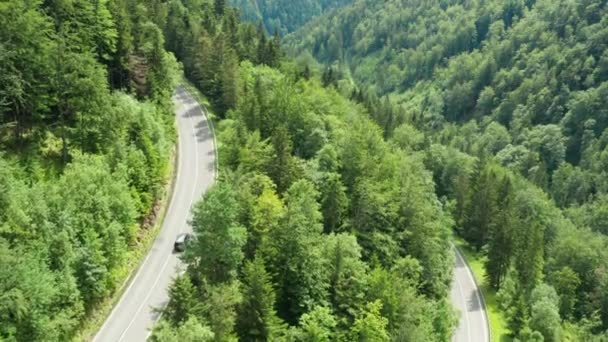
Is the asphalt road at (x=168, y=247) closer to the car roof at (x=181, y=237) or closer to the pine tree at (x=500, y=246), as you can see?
the car roof at (x=181, y=237)

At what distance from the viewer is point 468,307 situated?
283 ft

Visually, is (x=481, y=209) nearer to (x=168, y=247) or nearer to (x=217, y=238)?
(x=168, y=247)

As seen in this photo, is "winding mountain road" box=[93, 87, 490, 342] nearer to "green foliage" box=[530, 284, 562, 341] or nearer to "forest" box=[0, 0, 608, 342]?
"forest" box=[0, 0, 608, 342]

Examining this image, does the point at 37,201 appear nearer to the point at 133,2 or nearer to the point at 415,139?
the point at 133,2

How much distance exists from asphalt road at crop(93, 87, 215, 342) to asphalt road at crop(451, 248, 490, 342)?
3970 centimetres

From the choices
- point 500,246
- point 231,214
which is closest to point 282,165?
point 231,214

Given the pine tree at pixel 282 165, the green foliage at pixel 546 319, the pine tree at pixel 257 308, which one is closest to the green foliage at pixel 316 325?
the pine tree at pixel 257 308

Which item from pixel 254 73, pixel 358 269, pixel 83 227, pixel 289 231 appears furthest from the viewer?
pixel 254 73

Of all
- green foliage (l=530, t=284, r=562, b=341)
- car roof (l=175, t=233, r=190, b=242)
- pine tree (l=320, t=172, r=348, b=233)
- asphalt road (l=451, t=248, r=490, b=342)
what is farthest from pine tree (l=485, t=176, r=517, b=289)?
car roof (l=175, t=233, r=190, b=242)

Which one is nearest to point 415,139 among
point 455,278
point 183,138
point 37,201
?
point 455,278

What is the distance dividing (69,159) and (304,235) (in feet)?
73.0

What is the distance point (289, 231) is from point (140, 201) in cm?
1577

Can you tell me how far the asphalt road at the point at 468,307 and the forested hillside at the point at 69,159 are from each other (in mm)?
45444

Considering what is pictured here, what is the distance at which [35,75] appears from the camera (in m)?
51.0
